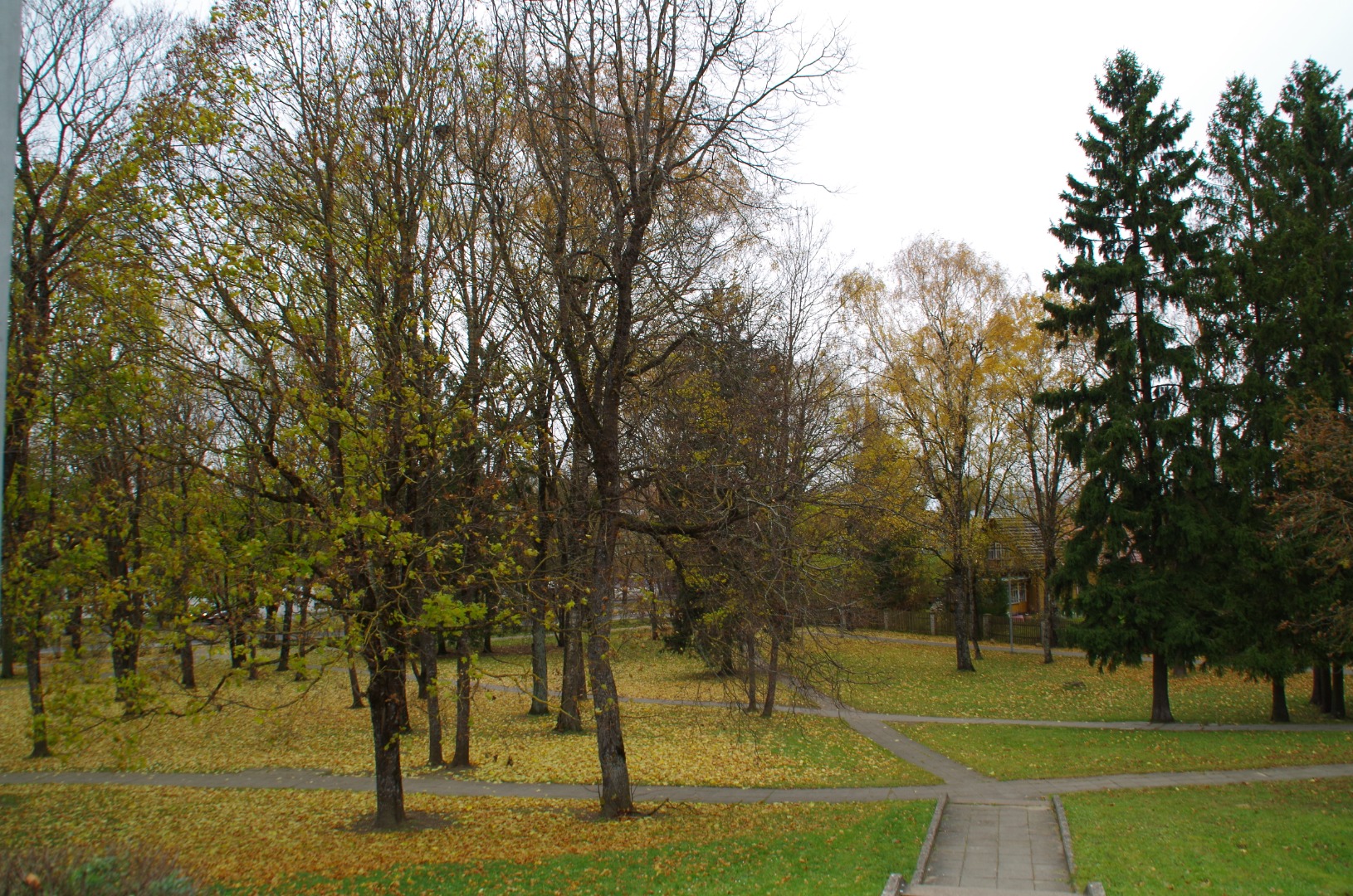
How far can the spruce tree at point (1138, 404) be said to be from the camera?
20609 mm

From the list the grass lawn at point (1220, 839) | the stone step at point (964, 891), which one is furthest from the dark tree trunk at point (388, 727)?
the grass lawn at point (1220, 839)

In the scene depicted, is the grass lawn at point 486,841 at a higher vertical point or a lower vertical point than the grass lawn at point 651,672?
higher

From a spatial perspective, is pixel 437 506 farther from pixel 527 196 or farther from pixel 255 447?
pixel 527 196

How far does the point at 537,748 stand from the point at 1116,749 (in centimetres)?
1197

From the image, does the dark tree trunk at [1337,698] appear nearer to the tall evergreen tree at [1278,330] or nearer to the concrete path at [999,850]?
the tall evergreen tree at [1278,330]

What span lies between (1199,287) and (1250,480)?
475 cm

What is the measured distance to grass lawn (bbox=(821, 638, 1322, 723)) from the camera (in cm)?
2245

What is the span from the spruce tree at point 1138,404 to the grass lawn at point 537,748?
758 cm

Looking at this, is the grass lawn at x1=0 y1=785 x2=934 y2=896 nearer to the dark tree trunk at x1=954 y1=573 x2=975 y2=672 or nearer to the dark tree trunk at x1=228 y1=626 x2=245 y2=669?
the dark tree trunk at x1=228 y1=626 x2=245 y2=669

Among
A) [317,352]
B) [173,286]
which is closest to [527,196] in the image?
[317,352]

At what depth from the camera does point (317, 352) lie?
1001 centimetres

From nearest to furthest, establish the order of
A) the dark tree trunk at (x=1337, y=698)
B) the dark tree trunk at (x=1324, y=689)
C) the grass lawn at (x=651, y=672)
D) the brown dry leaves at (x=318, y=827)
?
the brown dry leaves at (x=318, y=827) < the dark tree trunk at (x=1337, y=698) < the dark tree trunk at (x=1324, y=689) < the grass lawn at (x=651, y=672)

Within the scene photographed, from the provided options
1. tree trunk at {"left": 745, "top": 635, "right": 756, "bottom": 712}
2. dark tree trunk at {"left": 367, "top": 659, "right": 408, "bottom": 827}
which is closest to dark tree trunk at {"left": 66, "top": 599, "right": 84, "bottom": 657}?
dark tree trunk at {"left": 367, "top": 659, "right": 408, "bottom": 827}

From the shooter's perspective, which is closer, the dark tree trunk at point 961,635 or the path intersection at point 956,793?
the path intersection at point 956,793
